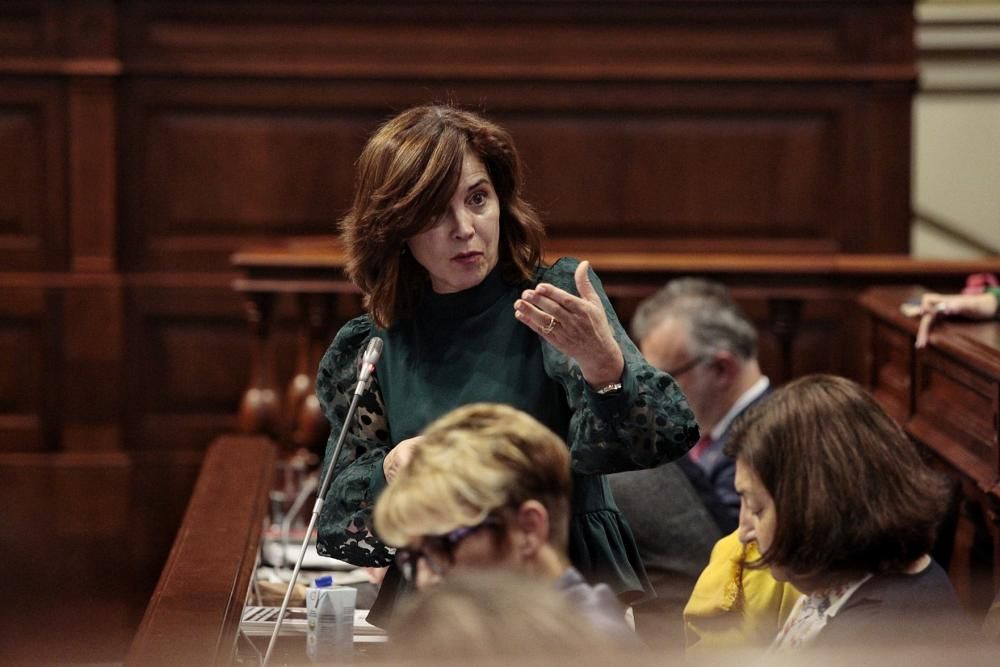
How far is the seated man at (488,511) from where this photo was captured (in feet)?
4.91

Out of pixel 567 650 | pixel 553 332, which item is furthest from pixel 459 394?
pixel 567 650

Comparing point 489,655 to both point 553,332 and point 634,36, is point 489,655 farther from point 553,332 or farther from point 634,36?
point 634,36

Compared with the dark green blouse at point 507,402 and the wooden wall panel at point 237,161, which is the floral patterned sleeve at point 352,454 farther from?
the wooden wall panel at point 237,161

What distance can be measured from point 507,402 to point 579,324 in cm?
21

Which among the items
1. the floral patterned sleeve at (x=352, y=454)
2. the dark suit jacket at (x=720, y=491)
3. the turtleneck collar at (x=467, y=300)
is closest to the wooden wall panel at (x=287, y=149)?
the dark suit jacket at (x=720, y=491)

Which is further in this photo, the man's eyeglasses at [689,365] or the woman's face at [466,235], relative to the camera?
the man's eyeglasses at [689,365]

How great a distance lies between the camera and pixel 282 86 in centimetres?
595

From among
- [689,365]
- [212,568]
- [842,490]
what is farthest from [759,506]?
[689,365]

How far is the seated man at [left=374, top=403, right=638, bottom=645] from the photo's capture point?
1496 millimetres

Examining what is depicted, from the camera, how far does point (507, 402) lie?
81.8 inches

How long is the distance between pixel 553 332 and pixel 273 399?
10.8ft

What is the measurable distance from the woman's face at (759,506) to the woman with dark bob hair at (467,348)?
7.4 inches

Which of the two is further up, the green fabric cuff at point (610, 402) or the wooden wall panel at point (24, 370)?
the green fabric cuff at point (610, 402)

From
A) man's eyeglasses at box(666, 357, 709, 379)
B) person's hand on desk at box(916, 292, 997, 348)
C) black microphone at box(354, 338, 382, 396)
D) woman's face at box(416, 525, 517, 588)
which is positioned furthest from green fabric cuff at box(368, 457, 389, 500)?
man's eyeglasses at box(666, 357, 709, 379)
